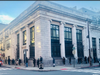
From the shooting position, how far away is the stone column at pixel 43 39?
24062mm

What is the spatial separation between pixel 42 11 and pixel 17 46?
15623mm

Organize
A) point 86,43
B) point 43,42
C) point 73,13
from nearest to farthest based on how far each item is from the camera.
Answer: point 43,42
point 73,13
point 86,43

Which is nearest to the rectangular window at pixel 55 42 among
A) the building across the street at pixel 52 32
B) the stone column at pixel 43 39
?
the building across the street at pixel 52 32

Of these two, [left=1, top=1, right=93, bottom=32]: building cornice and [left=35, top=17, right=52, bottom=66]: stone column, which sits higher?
[left=1, top=1, right=93, bottom=32]: building cornice

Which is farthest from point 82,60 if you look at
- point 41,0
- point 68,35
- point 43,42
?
point 41,0

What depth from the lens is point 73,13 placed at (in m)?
29.4

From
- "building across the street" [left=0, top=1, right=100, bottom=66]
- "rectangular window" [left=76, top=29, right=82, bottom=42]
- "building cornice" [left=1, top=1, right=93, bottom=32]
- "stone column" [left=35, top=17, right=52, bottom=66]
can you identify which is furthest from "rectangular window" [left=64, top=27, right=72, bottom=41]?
"stone column" [left=35, top=17, right=52, bottom=66]

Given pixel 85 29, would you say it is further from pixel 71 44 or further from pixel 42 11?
pixel 42 11

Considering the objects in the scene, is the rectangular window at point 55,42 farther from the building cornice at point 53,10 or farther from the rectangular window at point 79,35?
the rectangular window at point 79,35

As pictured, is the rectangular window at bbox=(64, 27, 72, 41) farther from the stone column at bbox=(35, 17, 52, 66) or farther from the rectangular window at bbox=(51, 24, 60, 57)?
the stone column at bbox=(35, 17, 52, 66)

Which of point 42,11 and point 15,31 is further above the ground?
point 42,11

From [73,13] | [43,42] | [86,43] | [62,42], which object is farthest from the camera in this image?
[86,43]

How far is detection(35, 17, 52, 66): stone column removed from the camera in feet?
78.9

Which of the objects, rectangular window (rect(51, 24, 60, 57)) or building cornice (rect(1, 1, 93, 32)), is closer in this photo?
building cornice (rect(1, 1, 93, 32))
